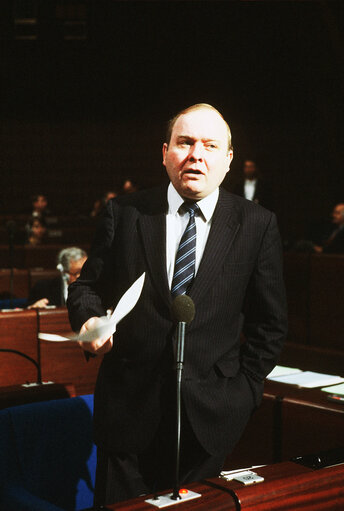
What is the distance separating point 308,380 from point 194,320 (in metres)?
1.20

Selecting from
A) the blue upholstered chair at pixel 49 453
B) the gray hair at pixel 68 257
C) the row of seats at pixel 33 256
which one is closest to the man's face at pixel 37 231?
the row of seats at pixel 33 256

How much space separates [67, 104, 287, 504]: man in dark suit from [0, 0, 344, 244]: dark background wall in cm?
1048

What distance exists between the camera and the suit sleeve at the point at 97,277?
154 cm

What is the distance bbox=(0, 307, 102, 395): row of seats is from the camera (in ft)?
12.4

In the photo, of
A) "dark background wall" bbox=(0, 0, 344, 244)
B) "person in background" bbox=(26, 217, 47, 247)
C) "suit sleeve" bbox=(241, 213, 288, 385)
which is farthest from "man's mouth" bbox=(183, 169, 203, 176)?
"dark background wall" bbox=(0, 0, 344, 244)

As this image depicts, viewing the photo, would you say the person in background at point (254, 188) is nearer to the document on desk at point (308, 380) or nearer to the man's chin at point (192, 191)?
the document on desk at point (308, 380)

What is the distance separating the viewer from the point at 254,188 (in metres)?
8.41

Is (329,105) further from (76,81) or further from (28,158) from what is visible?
(28,158)

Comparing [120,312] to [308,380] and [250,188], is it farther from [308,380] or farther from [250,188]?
[250,188]

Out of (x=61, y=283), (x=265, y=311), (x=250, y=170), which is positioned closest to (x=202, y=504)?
(x=265, y=311)

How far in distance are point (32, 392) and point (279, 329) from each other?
1.05 m

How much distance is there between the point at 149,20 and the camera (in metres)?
12.7

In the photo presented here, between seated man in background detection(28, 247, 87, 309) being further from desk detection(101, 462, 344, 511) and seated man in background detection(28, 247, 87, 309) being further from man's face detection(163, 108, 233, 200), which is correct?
desk detection(101, 462, 344, 511)

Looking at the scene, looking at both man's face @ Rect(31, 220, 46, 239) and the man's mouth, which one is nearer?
the man's mouth
